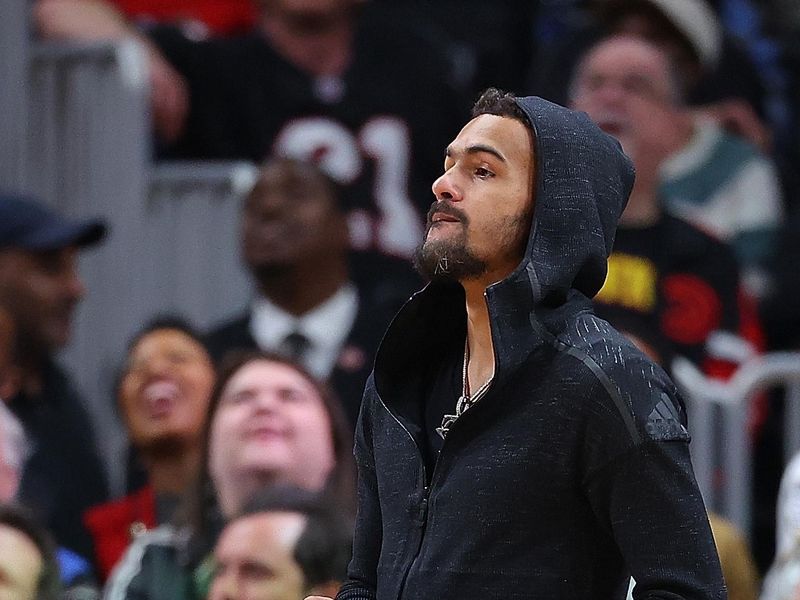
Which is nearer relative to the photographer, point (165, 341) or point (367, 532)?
point (367, 532)

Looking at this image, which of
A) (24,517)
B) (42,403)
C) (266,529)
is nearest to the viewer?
(266,529)

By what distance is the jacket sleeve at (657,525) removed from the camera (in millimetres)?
2334

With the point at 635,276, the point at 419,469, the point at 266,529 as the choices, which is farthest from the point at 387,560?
the point at 635,276

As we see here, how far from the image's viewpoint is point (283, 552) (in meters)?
4.30

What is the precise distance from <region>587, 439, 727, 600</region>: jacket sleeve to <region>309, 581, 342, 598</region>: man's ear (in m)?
1.91

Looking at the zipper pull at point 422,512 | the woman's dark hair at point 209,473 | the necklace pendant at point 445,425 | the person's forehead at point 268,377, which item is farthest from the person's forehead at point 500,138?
the person's forehead at point 268,377

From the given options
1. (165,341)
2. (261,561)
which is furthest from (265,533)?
(165,341)

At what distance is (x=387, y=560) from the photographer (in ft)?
8.29

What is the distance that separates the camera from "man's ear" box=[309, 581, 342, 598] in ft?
13.7

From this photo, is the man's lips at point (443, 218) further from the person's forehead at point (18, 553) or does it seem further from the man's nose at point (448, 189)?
the person's forehead at point (18, 553)

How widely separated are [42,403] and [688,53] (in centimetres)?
267

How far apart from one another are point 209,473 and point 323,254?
3.63 feet

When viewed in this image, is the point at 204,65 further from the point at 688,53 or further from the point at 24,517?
the point at 24,517

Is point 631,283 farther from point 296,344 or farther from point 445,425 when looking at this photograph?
point 445,425
